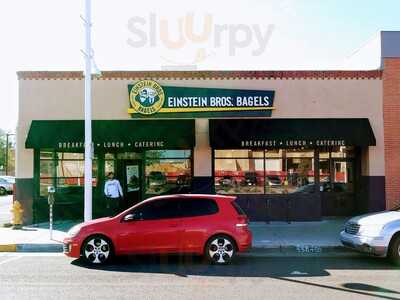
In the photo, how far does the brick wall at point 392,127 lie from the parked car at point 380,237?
6096 mm

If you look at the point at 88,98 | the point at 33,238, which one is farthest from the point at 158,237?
the point at 88,98

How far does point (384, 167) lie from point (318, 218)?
2.86 m

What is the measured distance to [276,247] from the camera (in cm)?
1173

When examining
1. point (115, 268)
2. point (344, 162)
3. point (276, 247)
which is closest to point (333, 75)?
point (344, 162)

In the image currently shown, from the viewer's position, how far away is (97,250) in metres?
9.88

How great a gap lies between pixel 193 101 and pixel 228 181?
3.01 metres

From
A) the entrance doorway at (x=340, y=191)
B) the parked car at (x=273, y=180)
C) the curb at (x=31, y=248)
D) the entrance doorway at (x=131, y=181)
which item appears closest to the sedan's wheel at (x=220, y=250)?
the curb at (x=31, y=248)

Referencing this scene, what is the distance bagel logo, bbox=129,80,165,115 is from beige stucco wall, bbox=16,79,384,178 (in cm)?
30

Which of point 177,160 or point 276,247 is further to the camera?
point 177,160

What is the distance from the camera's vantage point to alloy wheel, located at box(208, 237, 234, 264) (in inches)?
390

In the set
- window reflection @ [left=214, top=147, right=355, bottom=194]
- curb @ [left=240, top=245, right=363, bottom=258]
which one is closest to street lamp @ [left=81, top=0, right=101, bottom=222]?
curb @ [left=240, top=245, right=363, bottom=258]

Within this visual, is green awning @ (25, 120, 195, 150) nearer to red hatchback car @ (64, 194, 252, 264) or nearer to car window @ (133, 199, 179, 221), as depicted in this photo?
car window @ (133, 199, 179, 221)

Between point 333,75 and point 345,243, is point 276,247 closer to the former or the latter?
point 345,243

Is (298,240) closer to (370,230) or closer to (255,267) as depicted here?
(370,230)
